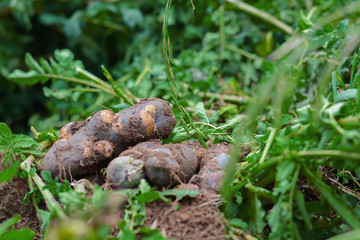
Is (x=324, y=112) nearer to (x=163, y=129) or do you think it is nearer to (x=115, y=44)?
(x=163, y=129)

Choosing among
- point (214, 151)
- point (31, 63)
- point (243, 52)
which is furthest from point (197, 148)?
point (243, 52)

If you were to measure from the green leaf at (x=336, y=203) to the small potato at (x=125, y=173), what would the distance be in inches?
11.7

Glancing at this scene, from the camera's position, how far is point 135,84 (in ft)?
4.42

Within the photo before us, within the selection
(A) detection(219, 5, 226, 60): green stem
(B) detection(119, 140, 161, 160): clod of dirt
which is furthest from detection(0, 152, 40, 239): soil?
(A) detection(219, 5, 226, 60): green stem

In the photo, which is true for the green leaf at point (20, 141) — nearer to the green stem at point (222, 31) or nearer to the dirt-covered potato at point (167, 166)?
the dirt-covered potato at point (167, 166)

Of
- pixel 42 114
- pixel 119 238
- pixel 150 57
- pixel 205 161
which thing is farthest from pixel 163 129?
pixel 42 114

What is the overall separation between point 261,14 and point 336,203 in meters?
1.13

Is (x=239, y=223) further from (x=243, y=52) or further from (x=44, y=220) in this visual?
(x=243, y=52)

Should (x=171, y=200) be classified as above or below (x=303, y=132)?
below

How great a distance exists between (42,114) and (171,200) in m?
1.74

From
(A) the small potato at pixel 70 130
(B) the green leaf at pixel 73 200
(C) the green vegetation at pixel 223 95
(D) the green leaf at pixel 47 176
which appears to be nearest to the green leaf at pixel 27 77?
(C) the green vegetation at pixel 223 95

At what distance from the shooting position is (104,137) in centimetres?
76

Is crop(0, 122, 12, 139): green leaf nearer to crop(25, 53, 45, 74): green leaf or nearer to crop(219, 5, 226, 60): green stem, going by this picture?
crop(25, 53, 45, 74): green leaf

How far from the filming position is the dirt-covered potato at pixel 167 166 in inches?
25.5
